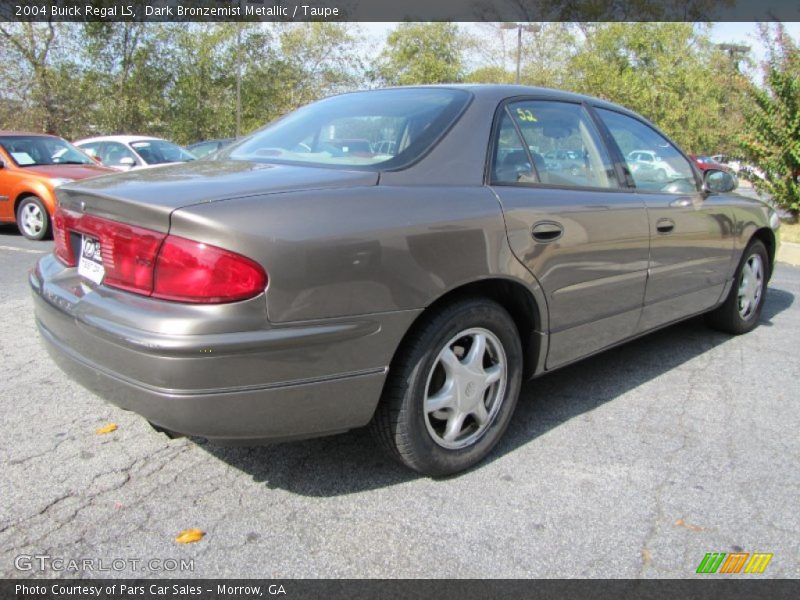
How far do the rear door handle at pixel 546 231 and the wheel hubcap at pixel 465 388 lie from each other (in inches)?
18.8

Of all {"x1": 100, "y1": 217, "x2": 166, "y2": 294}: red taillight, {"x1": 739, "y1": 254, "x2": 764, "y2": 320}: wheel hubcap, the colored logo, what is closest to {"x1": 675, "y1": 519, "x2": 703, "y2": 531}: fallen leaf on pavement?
the colored logo

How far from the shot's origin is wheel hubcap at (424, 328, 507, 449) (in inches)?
102

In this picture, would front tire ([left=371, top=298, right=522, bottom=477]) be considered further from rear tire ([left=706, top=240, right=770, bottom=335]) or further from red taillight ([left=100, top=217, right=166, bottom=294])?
rear tire ([left=706, top=240, right=770, bottom=335])

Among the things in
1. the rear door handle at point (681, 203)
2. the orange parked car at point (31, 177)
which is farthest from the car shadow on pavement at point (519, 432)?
the orange parked car at point (31, 177)

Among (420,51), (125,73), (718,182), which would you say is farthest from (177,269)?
(420,51)

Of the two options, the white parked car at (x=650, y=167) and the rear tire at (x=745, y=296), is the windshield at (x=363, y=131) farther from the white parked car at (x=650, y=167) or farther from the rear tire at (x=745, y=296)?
the rear tire at (x=745, y=296)

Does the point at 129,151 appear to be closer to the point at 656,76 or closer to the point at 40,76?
the point at 40,76

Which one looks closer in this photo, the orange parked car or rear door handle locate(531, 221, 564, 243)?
rear door handle locate(531, 221, 564, 243)

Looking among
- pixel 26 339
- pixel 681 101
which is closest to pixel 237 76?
pixel 681 101

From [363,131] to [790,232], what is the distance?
991 cm

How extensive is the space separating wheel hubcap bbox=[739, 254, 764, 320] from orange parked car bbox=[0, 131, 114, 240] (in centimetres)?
771

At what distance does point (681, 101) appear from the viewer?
26453 millimetres

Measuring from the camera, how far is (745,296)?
4750 mm

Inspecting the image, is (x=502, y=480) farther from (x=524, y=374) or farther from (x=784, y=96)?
(x=784, y=96)
